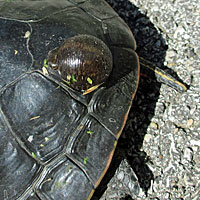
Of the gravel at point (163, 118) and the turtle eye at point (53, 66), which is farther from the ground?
the turtle eye at point (53, 66)

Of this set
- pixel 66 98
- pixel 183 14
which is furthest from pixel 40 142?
pixel 183 14

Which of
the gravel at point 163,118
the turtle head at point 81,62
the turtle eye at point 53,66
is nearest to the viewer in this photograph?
the turtle head at point 81,62

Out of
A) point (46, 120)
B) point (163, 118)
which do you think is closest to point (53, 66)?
point (46, 120)

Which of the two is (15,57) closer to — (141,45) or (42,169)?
(42,169)

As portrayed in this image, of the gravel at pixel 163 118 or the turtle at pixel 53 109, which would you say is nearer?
A: the turtle at pixel 53 109

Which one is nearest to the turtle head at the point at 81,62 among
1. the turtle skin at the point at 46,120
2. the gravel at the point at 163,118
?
the turtle skin at the point at 46,120

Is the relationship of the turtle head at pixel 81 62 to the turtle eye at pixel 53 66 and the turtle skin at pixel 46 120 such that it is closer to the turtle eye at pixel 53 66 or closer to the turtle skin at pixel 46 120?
the turtle eye at pixel 53 66

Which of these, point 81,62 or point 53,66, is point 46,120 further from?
point 81,62
